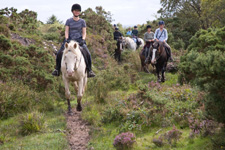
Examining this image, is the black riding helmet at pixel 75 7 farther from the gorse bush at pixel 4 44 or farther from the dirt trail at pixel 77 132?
the dirt trail at pixel 77 132

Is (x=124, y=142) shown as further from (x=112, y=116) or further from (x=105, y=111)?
(x=105, y=111)

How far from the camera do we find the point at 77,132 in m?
7.96

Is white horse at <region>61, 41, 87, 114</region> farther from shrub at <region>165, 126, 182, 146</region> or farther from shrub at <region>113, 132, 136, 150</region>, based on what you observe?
shrub at <region>165, 126, 182, 146</region>

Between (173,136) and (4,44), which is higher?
(4,44)

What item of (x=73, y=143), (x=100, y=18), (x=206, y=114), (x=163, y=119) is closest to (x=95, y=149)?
(x=73, y=143)

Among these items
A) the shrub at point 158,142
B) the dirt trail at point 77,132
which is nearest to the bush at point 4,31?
the dirt trail at point 77,132

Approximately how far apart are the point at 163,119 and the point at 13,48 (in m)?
7.98

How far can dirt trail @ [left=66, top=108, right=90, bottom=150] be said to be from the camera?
274 inches

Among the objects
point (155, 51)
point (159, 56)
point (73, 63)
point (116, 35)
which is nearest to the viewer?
point (73, 63)

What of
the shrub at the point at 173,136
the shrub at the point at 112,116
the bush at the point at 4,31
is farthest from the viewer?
the bush at the point at 4,31

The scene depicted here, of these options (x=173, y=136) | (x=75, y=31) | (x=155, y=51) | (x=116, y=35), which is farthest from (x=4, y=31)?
(x=116, y=35)

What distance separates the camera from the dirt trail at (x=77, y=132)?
6.96 metres

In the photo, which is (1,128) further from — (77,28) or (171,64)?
(171,64)

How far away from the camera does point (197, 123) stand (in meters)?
6.34
